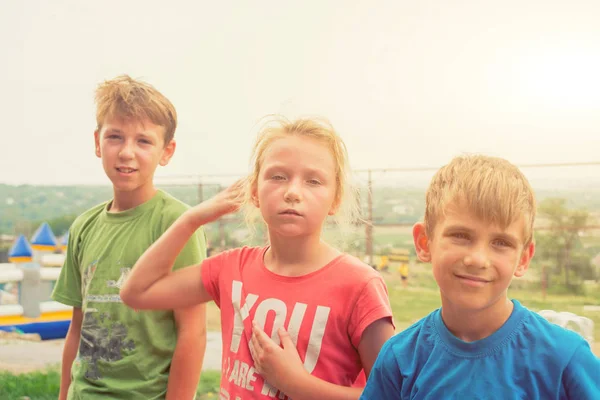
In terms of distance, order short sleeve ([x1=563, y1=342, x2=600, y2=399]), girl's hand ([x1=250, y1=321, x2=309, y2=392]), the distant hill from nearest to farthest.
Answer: short sleeve ([x1=563, y1=342, x2=600, y2=399]), girl's hand ([x1=250, y1=321, x2=309, y2=392]), the distant hill

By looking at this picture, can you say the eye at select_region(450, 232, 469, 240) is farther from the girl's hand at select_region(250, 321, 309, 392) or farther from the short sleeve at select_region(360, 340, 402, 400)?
the girl's hand at select_region(250, 321, 309, 392)

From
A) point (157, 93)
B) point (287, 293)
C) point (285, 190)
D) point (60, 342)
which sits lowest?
point (60, 342)

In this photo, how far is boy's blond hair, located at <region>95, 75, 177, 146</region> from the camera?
1300 mm

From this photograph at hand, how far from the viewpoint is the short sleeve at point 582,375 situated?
670 mm

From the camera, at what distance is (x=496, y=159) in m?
0.80

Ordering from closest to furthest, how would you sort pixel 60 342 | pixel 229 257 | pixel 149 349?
pixel 229 257, pixel 149 349, pixel 60 342

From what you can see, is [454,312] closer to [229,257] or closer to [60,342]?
[229,257]

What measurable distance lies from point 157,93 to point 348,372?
74cm

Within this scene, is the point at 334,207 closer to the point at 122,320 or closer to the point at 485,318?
the point at 485,318

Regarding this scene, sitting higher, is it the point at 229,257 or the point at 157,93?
the point at 157,93

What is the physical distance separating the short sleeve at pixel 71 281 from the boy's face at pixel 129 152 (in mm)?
183

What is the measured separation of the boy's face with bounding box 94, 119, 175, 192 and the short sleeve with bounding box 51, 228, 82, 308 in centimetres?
18

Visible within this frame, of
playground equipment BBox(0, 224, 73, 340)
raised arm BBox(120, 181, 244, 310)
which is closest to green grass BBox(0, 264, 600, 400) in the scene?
playground equipment BBox(0, 224, 73, 340)

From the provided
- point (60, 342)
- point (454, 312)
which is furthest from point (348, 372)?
point (60, 342)
